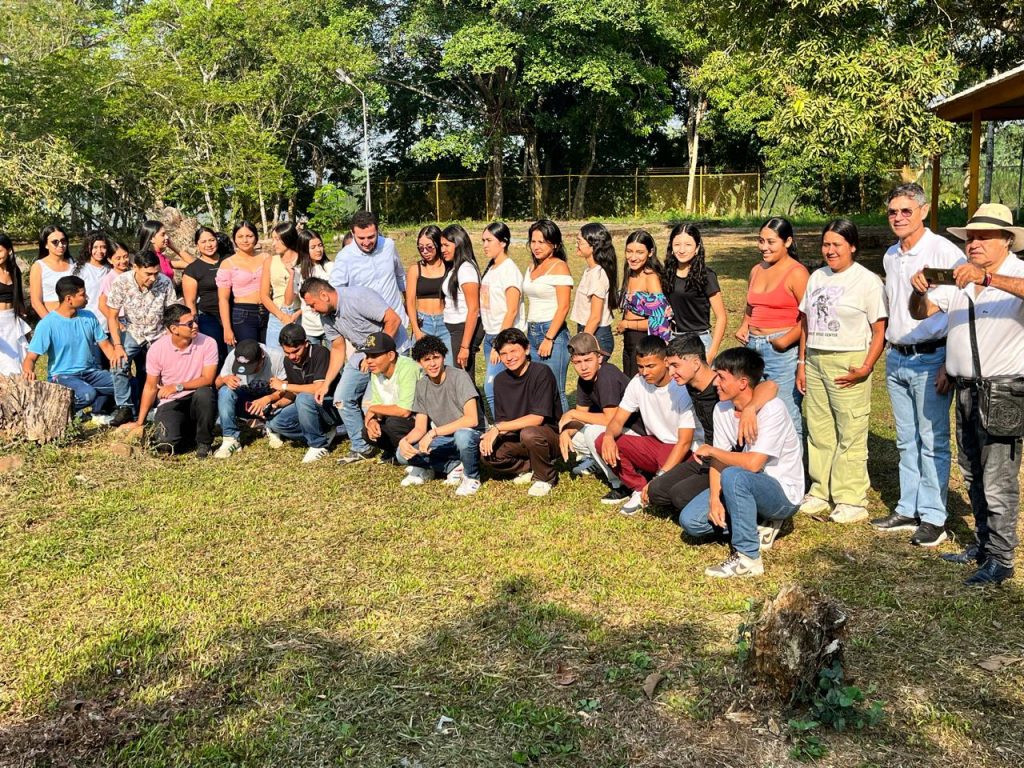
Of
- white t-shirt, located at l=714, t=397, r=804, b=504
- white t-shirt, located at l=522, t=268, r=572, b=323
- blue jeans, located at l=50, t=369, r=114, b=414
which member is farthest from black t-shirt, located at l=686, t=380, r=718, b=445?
blue jeans, located at l=50, t=369, r=114, b=414

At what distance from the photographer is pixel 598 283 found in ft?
22.1

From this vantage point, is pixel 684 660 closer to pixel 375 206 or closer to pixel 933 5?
pixel 933 5

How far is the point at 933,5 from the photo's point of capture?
13789 millimetres

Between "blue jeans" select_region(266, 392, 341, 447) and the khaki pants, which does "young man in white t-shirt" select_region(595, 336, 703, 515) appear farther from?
"blue jeans" select_region(266, 392, 341, 447)

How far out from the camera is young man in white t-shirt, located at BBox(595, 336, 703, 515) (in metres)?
5.65

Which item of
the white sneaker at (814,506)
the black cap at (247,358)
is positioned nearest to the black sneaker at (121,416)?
the black cap at (247,358)

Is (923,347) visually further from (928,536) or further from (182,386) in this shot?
(182,386)

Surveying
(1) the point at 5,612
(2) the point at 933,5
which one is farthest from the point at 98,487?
(2) the point at 933,5

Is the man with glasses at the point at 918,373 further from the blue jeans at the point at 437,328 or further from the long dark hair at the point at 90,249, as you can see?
the long dark hair at the point at 90,249

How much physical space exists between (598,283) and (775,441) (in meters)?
2.22

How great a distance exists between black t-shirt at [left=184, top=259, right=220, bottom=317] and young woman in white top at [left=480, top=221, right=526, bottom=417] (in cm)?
251

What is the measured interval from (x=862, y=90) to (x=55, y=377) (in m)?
10.2

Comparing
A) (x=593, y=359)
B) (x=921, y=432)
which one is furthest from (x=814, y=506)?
(x=593, y=359)

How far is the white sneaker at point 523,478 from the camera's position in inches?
257
